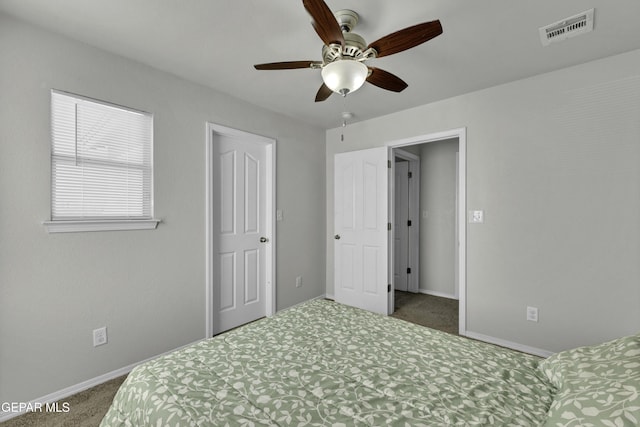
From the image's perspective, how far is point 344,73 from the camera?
1.58 metres

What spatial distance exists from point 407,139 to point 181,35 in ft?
7.94

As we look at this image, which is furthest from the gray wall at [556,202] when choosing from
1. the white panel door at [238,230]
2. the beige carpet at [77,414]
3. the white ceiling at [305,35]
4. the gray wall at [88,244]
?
the beige carpet at [77,414]

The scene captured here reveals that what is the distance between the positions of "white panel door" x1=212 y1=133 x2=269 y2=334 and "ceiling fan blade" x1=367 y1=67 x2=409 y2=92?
164 centimetres

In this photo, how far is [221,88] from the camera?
2752 mm

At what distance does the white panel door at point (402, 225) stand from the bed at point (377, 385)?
3123 mm

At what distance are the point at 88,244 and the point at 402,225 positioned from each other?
3911 mm

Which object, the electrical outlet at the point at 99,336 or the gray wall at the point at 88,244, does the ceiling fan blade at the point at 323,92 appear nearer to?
the gray wall at the point at 88,244

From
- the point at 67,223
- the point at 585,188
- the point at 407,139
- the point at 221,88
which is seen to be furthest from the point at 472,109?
the point at 67,223

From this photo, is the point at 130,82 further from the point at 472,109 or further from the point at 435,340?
the point at 472,109

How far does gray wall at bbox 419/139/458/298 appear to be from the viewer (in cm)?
423

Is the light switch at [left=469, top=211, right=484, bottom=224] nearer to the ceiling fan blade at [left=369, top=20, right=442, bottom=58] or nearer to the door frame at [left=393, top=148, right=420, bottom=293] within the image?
the door frame at [left=393, top=148, right=420, bottom=293]

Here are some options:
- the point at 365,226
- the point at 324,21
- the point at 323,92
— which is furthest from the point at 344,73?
the point at 365,226

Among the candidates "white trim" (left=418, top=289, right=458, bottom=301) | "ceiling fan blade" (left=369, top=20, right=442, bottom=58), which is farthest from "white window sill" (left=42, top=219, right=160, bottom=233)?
"white trim" (left=418, top=289, right=458, bottom=301)

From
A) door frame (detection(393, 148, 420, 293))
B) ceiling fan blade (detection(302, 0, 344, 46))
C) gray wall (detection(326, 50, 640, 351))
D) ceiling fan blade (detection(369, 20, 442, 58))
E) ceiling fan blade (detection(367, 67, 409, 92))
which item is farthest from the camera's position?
door frame (detection(393, 148, 420, 293))
